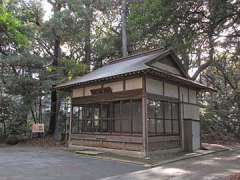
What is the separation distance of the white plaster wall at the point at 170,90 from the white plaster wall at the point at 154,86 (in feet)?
1.55

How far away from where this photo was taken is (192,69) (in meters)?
24.4

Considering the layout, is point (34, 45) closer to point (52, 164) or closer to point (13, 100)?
point (13, 100)

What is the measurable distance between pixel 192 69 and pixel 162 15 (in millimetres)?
16058

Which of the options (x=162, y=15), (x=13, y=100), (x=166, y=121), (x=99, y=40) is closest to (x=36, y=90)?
(x=13, y=100)

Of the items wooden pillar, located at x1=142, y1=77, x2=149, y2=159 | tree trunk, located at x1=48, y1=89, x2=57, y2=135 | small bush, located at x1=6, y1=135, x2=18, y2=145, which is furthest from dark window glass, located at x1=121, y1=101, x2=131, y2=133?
tree trunk, located at x1=48, y1=89, x2=57, y2=135

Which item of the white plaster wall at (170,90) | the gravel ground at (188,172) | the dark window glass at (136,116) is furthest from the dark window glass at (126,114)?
the gravel ground at (188,172)

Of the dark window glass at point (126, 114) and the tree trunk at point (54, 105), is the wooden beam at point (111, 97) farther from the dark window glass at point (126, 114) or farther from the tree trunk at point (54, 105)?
the tree trunk at point (54, 105)

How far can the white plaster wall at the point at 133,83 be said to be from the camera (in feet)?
40.3

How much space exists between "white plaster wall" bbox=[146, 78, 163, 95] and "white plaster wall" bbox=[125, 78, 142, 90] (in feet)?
1.18

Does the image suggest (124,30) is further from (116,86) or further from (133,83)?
(133,83)

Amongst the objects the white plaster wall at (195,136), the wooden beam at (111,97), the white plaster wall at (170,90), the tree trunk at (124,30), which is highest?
the tree trunk at (124,30)

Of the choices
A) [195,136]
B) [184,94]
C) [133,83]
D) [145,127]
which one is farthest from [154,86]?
[195,136]

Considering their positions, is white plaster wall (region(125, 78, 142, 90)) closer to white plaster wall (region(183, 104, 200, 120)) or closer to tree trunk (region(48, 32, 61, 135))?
white plaster wall (region(183, 104, 200, 120))

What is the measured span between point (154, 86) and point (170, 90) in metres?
1.53
